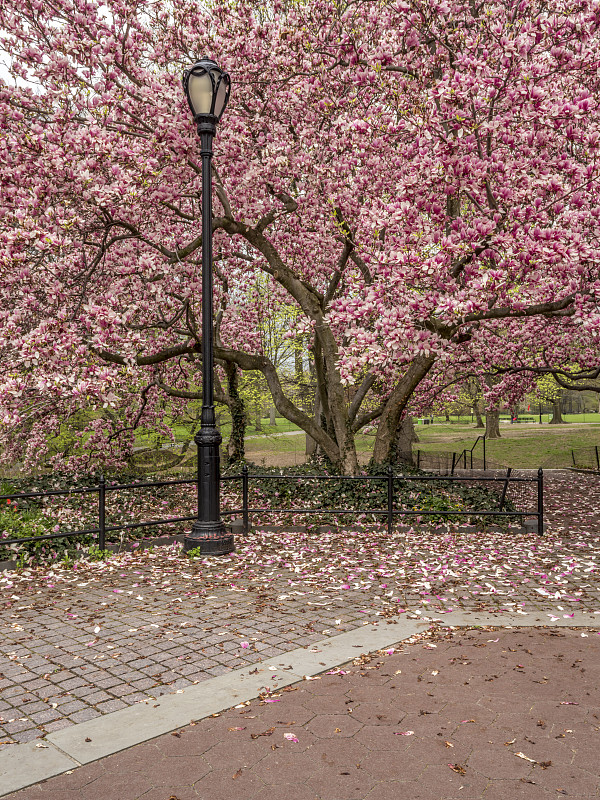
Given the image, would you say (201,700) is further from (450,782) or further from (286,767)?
(450,782)

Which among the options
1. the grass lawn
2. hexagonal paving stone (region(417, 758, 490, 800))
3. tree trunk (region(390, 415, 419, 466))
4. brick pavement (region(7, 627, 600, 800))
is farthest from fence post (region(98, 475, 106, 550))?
the grass lawn

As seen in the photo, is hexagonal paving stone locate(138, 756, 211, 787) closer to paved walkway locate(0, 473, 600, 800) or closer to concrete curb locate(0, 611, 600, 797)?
paved walkway locate(0, 473, 600, 800)

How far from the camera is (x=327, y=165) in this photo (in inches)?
484

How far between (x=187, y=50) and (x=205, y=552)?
9539 millimetres

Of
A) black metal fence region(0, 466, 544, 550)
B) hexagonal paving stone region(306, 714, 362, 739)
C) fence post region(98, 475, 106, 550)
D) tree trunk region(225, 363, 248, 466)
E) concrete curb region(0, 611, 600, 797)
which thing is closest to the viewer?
concrete curb region(0, 611, 600, 797)

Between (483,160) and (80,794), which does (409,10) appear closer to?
(483,160)

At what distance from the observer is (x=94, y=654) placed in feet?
17.3

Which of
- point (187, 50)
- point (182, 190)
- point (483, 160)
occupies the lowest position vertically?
point (483, 160)

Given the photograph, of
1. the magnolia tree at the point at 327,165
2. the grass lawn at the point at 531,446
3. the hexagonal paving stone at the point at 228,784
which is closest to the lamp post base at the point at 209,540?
the magnolia tree at the point at 327,165

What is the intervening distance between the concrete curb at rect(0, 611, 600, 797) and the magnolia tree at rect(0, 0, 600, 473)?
4135mm

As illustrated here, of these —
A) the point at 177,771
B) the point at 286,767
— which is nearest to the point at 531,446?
the point at 286,767

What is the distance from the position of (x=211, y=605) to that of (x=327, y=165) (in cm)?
891

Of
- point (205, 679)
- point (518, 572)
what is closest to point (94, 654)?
point (205, 679)

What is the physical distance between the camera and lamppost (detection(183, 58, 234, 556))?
871 centimetres
